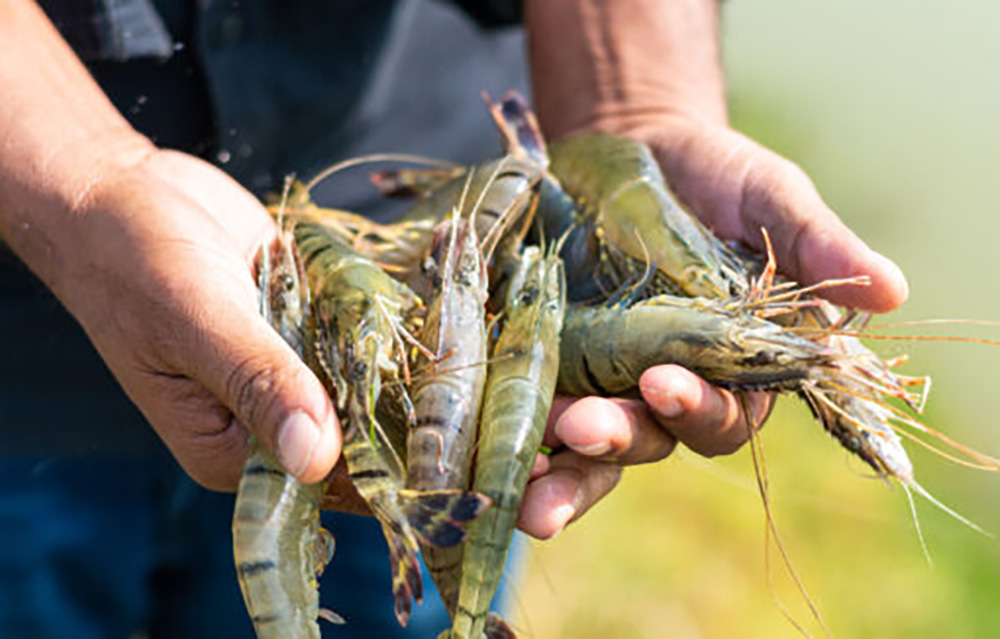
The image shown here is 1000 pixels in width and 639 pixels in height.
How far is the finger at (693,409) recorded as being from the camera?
2008 mm

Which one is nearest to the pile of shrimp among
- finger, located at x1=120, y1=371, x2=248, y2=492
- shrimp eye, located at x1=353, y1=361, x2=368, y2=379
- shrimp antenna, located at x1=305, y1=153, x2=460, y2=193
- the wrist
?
shrimp eye, located at x1=353, y1=361, x2=368, y2=379

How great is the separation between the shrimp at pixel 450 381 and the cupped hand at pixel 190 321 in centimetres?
22

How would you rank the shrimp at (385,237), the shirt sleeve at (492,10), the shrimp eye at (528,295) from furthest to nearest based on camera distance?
the shirt sleeve at (492,10)
the shrimp at (385,237)
the shrimp eye at (528,295)

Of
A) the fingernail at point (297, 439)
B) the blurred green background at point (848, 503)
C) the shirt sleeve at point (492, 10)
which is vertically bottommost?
the blurred green background at point (848, 503)

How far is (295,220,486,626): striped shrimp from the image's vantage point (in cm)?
181

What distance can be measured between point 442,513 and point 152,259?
2.60 ft

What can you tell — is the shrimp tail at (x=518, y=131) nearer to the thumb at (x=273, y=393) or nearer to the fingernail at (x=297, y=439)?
the thumb at (x=273, y=393)

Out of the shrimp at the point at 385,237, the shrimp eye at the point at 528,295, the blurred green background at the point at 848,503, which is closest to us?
the shrimp eye at the point at 528,295

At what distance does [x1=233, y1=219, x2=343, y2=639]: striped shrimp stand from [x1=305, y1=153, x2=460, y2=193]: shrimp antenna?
1201 mm

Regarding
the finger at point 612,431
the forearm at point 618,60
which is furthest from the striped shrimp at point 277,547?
the forearm at point 618,60

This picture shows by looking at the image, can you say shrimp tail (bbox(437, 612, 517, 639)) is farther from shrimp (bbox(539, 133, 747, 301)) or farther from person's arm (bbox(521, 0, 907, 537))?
shrimp (bbox(539, 133, 747, 301))

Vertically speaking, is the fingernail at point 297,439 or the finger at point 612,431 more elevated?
the fingernail at point 297,439

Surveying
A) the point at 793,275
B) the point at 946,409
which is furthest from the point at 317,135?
the point at 946,409

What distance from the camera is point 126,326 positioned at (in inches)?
82.8
